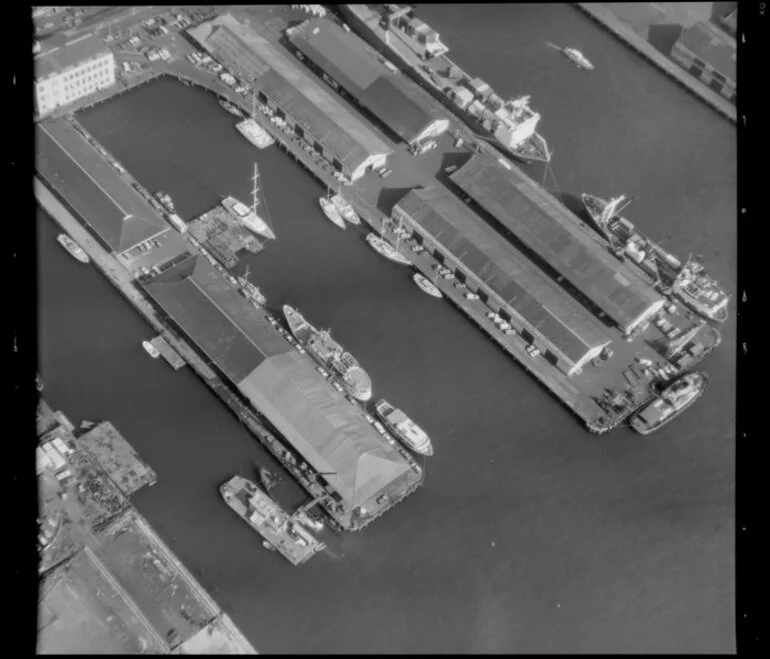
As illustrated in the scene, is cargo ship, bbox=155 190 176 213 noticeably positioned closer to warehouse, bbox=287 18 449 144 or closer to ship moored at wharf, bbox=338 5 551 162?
warehouse, bbox=287 18 449 144

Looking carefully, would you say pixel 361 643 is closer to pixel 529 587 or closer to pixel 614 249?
pixel 529 587

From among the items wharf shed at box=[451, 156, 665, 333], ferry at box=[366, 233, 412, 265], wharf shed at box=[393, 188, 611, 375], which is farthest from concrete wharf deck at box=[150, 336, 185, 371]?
wharf shed at box=[451, 156, 665, 333]

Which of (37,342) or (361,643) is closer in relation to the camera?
(361,643)

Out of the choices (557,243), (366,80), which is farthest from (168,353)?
Result: (366,80)

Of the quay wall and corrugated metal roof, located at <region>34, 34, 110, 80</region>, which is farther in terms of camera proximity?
the quay wall

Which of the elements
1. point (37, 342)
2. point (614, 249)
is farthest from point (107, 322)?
point (614, 249)

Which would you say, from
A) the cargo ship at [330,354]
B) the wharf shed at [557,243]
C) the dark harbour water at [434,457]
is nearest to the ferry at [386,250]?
the dark harbour water at [434,457]

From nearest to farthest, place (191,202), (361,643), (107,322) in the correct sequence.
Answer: (361,643)
(107,322)
(191,202)
